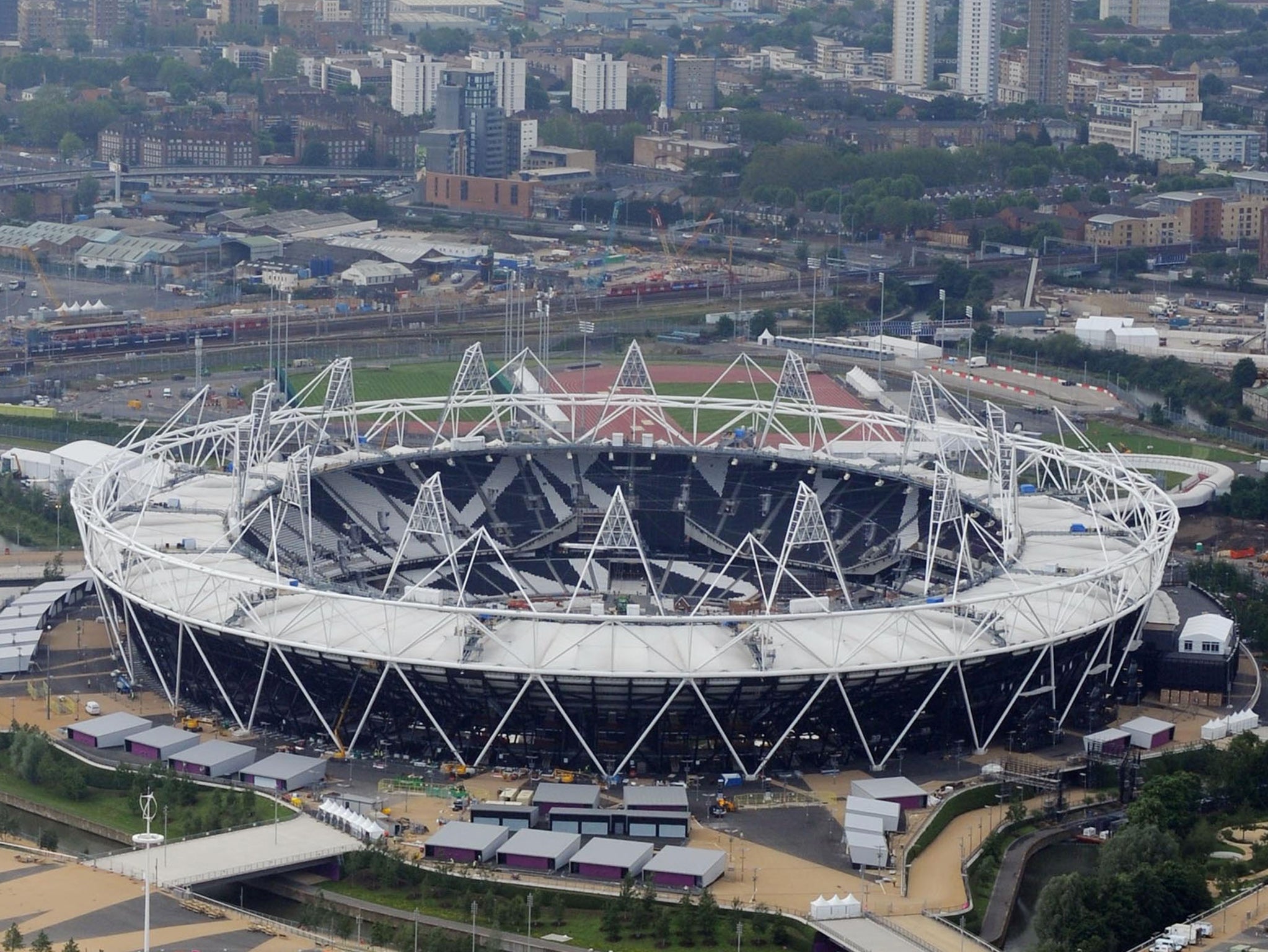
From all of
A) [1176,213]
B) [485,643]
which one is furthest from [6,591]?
[1176,213]

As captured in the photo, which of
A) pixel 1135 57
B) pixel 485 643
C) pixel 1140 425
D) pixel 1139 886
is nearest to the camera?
pixel 1139 886

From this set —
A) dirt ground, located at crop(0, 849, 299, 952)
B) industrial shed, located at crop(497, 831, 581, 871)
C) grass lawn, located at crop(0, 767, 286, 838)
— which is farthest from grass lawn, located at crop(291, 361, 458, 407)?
dirt ground, located at crop(0, 849, 299, 952)

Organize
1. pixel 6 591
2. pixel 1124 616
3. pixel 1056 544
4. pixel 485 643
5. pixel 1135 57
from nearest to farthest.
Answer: pixel 485 643 → pixel 1124 616 → pixel 1056 544 → pixel 6 591 → pixel 1135 57

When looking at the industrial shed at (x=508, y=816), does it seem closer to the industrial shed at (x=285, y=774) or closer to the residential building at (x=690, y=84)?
the industrial shed at (x=285, y=774)

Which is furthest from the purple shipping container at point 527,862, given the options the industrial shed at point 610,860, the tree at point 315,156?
the tree at point 315,156

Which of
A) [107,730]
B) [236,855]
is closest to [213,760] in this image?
[107,730]

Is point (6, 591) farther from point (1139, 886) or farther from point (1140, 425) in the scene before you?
point (1140, 425)

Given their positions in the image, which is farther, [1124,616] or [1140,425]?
[1140,425]
